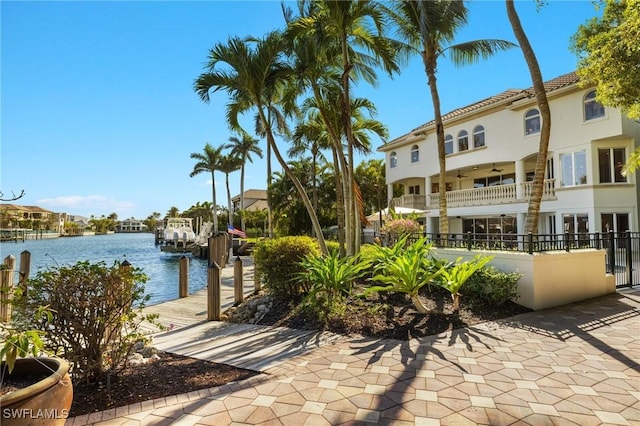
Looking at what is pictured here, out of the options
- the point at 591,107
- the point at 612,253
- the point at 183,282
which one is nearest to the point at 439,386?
the point at 612,253

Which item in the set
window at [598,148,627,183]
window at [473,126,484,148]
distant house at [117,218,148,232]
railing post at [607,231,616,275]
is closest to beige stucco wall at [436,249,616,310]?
railing post at [607,231,616,275]

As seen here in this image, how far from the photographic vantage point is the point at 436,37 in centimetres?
1093

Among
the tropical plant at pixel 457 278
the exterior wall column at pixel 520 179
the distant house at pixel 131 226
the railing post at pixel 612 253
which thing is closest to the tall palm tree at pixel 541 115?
the railing post at pixel 612 253

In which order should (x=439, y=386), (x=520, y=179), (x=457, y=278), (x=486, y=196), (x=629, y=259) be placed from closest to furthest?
(x=439, y=386), (x=457, y=278), (x=629, y=259), (x=520, y=179), (x=486, y=196)

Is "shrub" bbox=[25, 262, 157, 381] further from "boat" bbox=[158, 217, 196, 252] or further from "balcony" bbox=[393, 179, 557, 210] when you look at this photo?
"boat" bbox=[158, 217, 196, 252]

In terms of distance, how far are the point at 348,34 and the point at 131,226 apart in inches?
6603

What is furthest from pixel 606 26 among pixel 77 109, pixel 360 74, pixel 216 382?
pixel 77 109

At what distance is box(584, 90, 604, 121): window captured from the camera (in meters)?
15.1

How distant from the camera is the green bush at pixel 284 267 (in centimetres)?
803

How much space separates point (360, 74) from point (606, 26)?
6.55 meters

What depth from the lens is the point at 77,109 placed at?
991 cm

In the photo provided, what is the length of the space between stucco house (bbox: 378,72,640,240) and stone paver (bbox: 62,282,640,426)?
42.2ft

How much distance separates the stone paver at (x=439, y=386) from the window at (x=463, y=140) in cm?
1725

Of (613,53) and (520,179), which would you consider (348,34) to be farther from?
(520,179)
